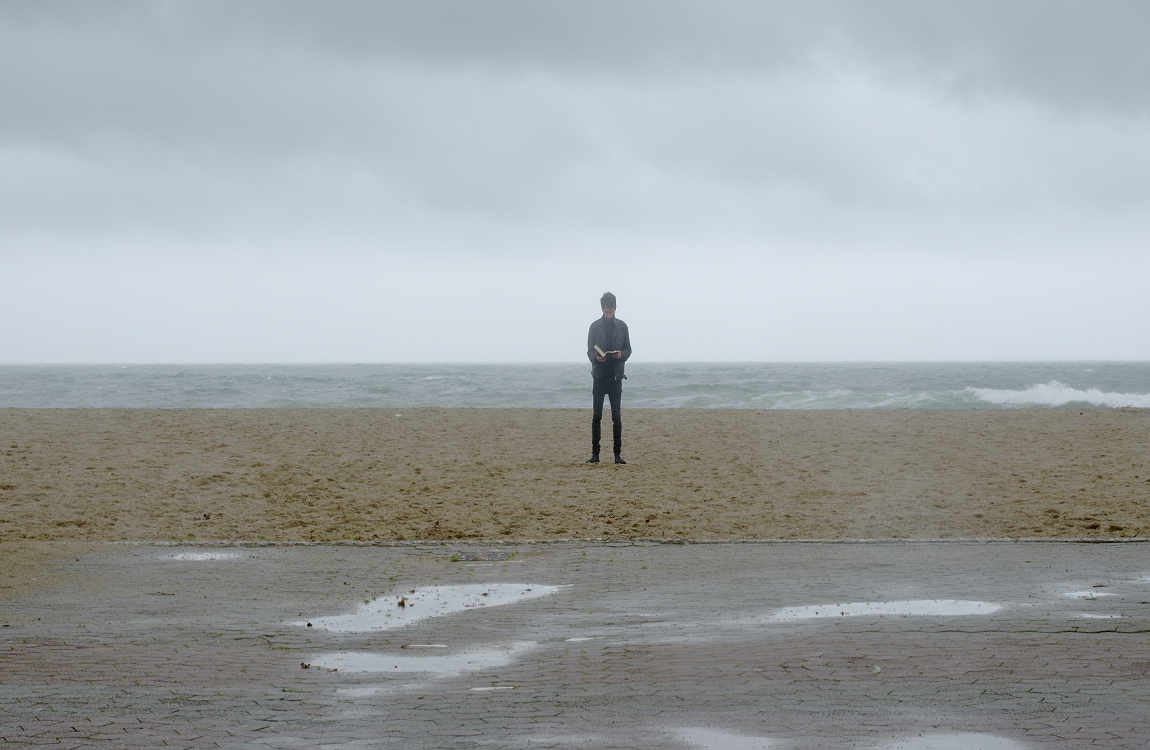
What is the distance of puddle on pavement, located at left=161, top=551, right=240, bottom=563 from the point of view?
30.7ft

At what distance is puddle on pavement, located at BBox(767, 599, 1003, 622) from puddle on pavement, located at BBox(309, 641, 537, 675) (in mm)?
1682

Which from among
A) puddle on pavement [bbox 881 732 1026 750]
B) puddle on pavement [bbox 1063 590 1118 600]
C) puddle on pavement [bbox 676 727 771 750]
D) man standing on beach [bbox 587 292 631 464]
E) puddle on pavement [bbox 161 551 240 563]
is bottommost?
puddle on pavement [bbox 161 551 240 563]

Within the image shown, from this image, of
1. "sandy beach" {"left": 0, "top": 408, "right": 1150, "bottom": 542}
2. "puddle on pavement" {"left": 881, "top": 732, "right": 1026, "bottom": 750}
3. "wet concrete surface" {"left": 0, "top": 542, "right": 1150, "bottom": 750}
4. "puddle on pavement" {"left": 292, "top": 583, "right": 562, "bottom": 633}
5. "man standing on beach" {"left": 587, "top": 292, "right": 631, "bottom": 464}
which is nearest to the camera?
"puddle on pavement" {"left": 881, "top": 732, "right": 1026, "bottom": 750}

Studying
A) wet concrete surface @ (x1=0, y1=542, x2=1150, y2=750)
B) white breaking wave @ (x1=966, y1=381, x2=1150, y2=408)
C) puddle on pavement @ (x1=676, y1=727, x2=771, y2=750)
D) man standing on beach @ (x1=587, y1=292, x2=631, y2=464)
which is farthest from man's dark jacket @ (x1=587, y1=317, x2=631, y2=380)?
white breaking wave @ (x1=966, y1=381, x2=1150, y2=408)

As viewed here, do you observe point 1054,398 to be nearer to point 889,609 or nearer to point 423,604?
point 889,609

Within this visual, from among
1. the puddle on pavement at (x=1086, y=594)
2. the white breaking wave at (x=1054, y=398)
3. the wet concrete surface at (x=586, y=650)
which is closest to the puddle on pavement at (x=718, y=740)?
the wet concrete surface at (x=586, y=650)

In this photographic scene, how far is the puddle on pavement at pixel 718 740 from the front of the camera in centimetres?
447

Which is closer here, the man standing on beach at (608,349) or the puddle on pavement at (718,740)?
the puddle on pavement at (718,740)

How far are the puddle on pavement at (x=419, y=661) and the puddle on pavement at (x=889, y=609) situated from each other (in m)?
1.68

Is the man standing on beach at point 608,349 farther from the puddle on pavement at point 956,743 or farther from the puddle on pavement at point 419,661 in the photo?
the puddle on pavement at point 956,743

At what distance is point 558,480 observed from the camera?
15031mm

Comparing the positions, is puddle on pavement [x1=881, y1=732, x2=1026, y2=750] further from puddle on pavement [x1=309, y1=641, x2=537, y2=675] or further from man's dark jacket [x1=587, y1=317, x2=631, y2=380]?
man's dark jacket [x1=587, y1=317, x2=631, y2=380]

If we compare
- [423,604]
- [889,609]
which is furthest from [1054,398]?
[423,604]

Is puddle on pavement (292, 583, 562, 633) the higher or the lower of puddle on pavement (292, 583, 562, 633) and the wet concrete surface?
the lower
